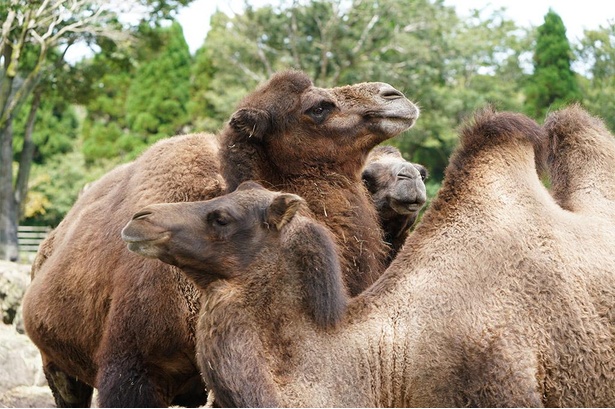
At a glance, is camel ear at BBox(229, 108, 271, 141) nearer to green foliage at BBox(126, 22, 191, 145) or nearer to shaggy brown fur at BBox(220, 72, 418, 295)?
shaggy brown fur at BBox(220, 72, 418, 295)

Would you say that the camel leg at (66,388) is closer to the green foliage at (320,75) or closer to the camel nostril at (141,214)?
the camel nostril at (141,214)

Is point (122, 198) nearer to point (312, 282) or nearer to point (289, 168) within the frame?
point (289, 168)

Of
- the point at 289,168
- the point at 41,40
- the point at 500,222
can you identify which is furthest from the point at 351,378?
the point at 41,40

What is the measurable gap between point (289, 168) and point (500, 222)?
1.47 m

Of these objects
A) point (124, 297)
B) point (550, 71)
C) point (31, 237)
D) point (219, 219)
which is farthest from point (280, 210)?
point (31, 237)

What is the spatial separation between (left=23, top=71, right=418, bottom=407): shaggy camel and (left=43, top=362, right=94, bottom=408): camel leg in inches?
54.7

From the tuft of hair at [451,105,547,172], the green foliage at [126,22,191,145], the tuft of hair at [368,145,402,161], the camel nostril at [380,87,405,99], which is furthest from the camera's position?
the green foliage at [126,22,191,145]

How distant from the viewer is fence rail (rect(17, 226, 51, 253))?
37906 millimetres

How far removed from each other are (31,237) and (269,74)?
12296 millimetres

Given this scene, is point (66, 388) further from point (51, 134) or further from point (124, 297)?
point (51, 134)

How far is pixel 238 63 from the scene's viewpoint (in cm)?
4025

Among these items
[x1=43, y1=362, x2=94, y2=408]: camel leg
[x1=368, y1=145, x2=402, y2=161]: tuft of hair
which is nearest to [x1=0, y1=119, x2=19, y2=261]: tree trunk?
[x1=43, y1=362, x2=94, y2=408]: camel leg

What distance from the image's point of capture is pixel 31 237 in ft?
130

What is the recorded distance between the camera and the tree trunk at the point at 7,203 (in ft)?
87.2
